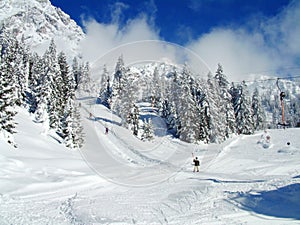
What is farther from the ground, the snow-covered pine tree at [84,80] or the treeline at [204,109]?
the snow-covered pine tree at [84,80]

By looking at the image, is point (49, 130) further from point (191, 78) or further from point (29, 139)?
point (191, 78)

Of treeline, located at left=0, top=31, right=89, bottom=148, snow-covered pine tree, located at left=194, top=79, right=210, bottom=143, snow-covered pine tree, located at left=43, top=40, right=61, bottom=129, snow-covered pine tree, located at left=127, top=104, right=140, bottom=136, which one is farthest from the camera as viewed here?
snow-covered pine tree, located at left=127, top=104, right=140, bottom=136

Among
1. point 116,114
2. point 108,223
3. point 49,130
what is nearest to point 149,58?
point 108,223

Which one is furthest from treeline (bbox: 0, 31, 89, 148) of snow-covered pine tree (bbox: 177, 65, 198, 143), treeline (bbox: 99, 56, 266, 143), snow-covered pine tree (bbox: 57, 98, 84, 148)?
snow-covered pine tree (bbox: 177, 65, 198, 143)

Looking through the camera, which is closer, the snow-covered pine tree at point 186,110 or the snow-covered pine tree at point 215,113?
the snow-covered pine tree at point 186,110

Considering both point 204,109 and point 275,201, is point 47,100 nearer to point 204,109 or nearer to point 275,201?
point 204,109

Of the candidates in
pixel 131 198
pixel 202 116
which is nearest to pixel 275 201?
pixel 131 198

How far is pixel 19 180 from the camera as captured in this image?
632 inches

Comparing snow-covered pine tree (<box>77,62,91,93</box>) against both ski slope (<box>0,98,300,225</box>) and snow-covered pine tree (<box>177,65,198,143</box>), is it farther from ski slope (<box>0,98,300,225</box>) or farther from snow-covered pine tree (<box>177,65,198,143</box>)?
ski slope (<box>0,98,300,225</box>)

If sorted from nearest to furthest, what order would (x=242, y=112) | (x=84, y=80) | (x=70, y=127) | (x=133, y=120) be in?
(x=70, y=127), (x=242, y=112), (x=133, y=120), (x=84, y=80)

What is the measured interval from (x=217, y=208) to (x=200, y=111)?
40216 mm

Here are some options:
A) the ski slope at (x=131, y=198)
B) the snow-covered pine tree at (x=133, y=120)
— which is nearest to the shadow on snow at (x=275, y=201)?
the ski slope at (x=131, y=198)

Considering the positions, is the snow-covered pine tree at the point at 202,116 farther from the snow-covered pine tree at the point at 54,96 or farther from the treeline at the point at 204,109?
the snow-covered pine tree at the point at 54,96

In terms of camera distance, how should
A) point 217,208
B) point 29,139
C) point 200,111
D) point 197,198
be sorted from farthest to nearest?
point 200,111 < point 29,139 < point 197,198 < point 217,208
